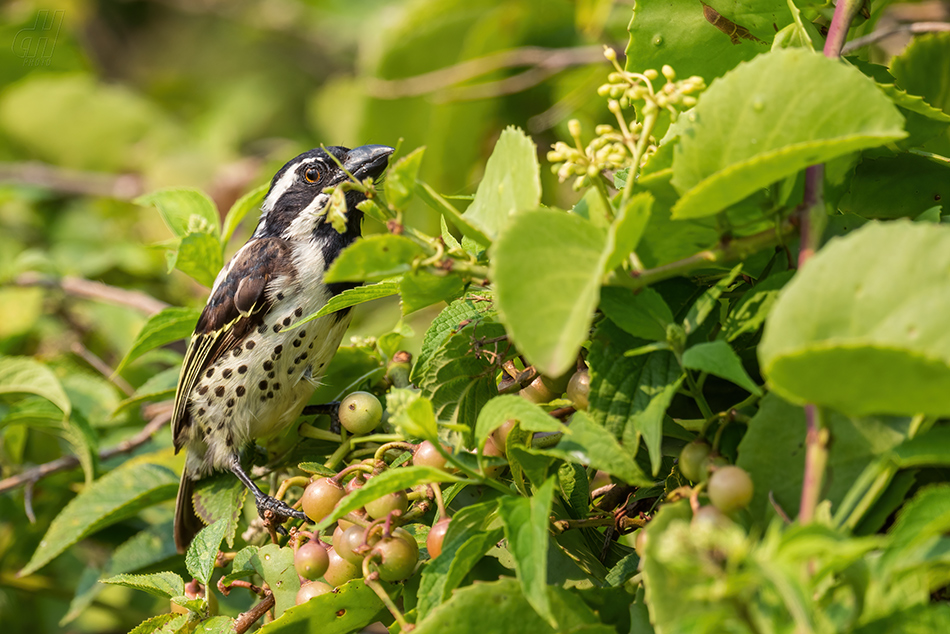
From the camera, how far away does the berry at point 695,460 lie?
962mm

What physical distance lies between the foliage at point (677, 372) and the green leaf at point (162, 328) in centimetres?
46

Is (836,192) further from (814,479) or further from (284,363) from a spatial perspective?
(284,363)

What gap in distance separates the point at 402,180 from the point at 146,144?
3843 mm

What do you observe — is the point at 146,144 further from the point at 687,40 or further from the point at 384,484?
the point at 384,484

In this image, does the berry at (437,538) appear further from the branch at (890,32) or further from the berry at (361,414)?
the branch at (890,32)

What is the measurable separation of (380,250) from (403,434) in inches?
14.1

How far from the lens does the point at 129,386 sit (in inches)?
116

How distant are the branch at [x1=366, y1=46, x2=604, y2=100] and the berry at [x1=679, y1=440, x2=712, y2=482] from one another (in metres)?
2.17

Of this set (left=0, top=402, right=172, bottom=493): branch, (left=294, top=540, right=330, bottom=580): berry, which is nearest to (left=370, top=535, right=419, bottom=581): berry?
(left=294, top=540, right=330, bottom=580): berry

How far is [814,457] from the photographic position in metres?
0.81

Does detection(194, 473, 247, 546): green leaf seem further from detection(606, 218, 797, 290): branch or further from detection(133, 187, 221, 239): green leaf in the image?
detection(606, 218, 797, 290): branch

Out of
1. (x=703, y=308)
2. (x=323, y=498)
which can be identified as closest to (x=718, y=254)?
(x=703, y=308)

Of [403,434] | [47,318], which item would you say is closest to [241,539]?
[403,434]

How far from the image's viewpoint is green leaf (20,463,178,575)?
6.19ft
